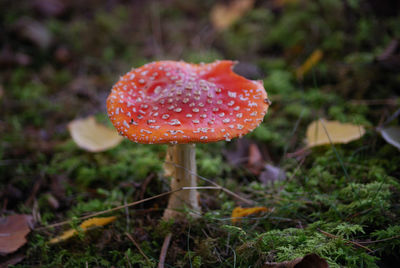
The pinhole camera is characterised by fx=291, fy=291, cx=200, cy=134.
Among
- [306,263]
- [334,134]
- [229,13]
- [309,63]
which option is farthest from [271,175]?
[229,13]

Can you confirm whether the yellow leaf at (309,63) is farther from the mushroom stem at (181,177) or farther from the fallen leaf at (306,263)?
the fallen leaf at (306,263)

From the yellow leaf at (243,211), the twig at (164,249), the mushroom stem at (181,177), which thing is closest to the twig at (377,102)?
the yellow leaf at (243,211)

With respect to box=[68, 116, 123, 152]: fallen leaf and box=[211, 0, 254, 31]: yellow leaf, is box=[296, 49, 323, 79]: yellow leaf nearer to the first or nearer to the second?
box=[211, 0, 254, 31]: yellow leaf

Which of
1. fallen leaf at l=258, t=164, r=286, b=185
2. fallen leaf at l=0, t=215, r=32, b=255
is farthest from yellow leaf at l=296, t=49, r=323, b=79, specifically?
fallen leaf at l=0, t=215, r=32, b=255

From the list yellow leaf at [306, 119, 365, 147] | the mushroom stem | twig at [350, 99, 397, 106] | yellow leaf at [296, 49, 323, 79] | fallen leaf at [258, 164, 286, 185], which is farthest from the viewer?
yellow leaf at [296, 49, 323, 79]

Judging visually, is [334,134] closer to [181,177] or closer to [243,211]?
[243,211]

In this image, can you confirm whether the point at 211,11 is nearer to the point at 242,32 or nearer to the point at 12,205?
the point at 242,32

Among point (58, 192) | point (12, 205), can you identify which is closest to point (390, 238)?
point (58, 192)
